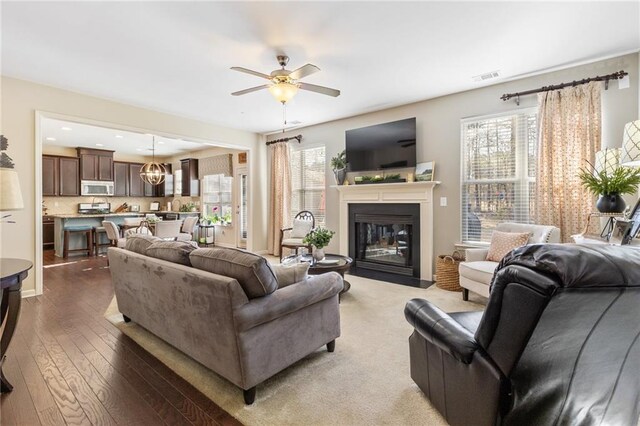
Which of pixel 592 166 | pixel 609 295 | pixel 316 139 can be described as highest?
pixel 316 139

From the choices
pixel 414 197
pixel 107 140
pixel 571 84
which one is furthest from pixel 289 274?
pixel 107 140

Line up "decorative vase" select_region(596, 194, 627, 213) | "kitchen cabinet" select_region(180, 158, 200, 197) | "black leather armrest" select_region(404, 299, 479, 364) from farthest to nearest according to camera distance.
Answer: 1. "kitchen cabinet" select_region(180, 158, 200, 197)
2. "decorative vase" select_region(596, 194, 627, 213)
3. "black leather armrest" select_region(404, 299, 479, 364)

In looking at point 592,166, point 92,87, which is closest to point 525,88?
point 592,166

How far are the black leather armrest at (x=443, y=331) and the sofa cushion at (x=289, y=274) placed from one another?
0.74 metres

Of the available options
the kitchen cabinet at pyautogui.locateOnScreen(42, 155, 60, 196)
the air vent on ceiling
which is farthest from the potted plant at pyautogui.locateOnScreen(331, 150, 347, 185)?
the kitchen cabinet at pyautogui.locateOnScreen(42, 155, 60, 196)

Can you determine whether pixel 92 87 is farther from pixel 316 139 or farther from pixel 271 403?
pixel 271 403

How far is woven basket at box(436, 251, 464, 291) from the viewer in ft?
13.0

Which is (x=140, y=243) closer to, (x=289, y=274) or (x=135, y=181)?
(x=289, y=274)

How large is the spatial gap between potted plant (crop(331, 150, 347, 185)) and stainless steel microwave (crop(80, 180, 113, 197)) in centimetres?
687

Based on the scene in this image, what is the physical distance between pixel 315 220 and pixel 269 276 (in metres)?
4.20

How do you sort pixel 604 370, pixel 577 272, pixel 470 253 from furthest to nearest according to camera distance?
pixel 470 253
pixel 604 370
pixel 577 272

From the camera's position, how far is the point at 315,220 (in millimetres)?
6004

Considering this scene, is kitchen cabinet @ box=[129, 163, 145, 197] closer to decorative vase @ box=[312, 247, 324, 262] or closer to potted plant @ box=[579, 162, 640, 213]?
decorative vase @ box=[312, 247, 324, 262]

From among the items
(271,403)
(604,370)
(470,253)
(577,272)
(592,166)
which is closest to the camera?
(577,272)
